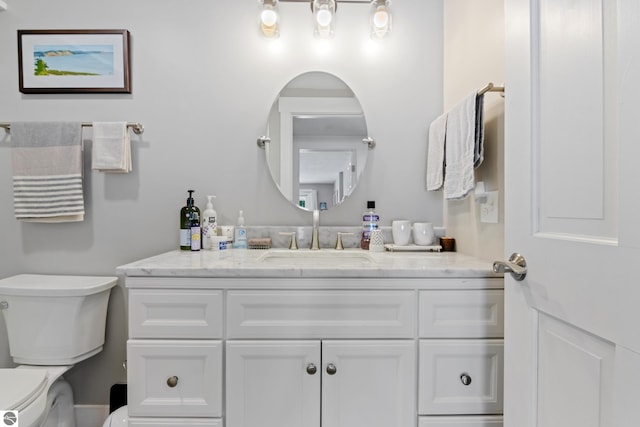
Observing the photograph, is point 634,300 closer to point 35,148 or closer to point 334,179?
point 334,179

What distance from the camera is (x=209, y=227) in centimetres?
159

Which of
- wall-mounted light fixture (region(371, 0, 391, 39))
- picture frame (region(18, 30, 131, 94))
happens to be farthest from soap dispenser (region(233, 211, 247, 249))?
wall-mounted light fixture (region(371, 0, 391, 39))

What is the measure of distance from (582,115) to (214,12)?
165 cm

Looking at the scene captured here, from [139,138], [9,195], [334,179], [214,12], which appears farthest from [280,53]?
[9,195]

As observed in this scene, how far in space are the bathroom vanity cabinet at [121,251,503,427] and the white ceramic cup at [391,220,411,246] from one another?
0.53 m

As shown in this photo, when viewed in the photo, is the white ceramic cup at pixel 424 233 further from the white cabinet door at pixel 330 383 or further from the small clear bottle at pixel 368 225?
the white cabinet door at pixel 330 383

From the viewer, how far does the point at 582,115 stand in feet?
2.04

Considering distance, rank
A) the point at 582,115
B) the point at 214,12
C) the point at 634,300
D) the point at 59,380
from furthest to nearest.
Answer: the point at 214,12 < the point at 59,380 < the point at 582,115 < the point at 634,300

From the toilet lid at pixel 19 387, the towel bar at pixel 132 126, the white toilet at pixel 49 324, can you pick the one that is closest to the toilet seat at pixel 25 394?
the toilet lid at pixel 19 387

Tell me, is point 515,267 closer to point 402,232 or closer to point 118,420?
point 402,232

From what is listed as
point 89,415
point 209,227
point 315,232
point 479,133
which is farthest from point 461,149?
point 89,415

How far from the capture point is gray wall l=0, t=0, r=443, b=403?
5.45 feet
